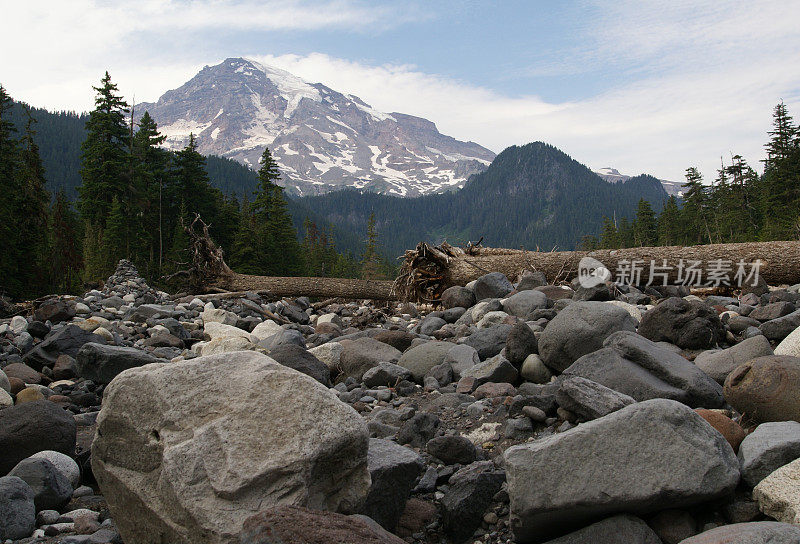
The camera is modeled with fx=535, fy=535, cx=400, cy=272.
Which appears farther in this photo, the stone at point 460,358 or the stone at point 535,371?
the stone at point 460,358

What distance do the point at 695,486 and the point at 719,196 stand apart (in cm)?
6443

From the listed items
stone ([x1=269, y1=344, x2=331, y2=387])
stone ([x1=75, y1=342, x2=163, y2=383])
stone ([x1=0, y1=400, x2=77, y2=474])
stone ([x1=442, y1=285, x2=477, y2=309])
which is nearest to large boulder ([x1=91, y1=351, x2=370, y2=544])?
stone ([x1=0, y1=400, x2=77, y2=474])

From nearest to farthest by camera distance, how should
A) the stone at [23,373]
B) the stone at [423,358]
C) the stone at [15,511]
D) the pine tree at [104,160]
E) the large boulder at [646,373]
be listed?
1. the stone at [15,511]
2. the large boulder at [646,373]
3. the stone at [423,358]
4. the stone at [23,373]
5. the pine tree at [104,160]

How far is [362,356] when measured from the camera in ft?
23.9

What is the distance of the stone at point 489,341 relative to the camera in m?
6.89

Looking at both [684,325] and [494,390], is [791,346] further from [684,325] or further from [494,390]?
[494,390]

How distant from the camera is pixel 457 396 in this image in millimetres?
5359

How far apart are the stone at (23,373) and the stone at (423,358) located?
5.19 m

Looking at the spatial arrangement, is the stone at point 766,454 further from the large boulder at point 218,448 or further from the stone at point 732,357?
the large boulder at point 218,448

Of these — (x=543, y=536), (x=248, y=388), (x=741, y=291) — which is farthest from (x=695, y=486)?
(x=741, y=291)

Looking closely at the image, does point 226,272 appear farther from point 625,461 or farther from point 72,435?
point 625,461

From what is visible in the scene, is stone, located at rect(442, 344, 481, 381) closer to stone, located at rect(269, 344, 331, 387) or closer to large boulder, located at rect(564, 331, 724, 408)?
stone, located at rect(269, 344, 331, 387)

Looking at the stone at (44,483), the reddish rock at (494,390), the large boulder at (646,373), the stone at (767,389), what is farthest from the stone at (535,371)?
the stone at (44,483)

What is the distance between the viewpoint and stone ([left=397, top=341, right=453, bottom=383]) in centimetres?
666
